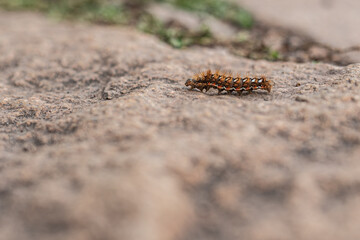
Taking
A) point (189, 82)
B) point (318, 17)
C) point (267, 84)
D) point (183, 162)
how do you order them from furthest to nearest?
point (318, 17) < point (189, 82) < point (267, 84) < point (183, 162)

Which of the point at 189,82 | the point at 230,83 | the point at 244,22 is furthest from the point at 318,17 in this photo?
the point at 189,82

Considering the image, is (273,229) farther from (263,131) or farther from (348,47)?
(348,47)

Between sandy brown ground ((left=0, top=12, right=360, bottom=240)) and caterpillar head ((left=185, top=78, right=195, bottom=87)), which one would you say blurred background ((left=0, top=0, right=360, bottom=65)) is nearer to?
sandy brown ground ((left=0, top=12, right=360, bottom=240))

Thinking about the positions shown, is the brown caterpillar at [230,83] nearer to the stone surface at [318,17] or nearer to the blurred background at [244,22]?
the blurred background at [244,22]

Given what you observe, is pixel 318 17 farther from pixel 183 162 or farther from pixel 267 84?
pixel 183 162

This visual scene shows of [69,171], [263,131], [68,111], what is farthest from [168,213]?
[68,111]

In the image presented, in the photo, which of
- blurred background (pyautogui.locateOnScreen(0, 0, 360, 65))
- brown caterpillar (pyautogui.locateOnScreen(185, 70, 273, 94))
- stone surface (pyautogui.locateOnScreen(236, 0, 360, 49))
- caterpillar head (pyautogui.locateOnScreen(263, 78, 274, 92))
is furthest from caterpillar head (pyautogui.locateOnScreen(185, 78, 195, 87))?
stone surface (pyautogui.locateOnScreen(236, 0, 360, 49))
